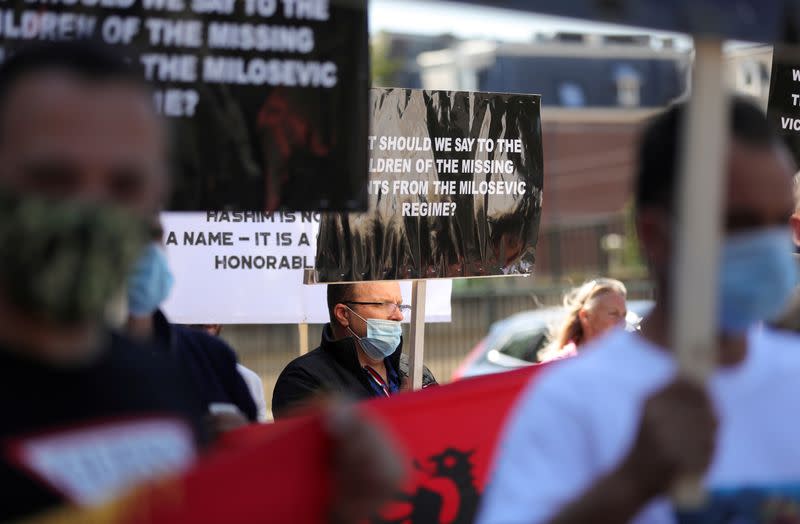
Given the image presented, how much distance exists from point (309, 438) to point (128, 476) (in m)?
0.35

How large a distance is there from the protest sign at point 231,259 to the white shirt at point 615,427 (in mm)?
4049

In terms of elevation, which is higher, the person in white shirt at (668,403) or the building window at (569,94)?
the building window at (569,94)

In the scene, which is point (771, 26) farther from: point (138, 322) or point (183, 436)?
point (138, 322)

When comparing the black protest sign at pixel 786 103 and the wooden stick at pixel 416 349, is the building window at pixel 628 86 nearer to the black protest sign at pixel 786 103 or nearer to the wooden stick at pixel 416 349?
the black protest sign at pixel 786 103

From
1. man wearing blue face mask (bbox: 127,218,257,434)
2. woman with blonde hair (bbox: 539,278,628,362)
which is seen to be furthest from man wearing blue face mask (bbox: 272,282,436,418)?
man wearing blue face mask (bbox: 127,218,257,434)

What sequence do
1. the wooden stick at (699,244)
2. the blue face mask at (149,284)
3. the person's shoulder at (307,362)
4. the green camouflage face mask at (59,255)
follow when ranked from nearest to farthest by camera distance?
the green camouflage face mask at (59,255) → the wooden stick at (699,244) → the blue face mask at (149,284) → the person's shoulder at (307,362)

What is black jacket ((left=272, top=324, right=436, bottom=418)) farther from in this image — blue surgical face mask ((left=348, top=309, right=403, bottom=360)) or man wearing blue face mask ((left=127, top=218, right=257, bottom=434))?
man wearing blue face mask ((left=127, top=218, right=257, bottom=434))

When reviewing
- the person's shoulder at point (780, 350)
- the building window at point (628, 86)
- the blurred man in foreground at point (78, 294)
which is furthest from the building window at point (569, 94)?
the blurred man in foreground at point (78, 294)

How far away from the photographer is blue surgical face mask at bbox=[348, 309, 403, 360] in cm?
584

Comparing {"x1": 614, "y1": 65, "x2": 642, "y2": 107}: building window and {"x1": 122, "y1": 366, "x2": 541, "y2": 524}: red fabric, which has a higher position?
{"x1": 614, "y1": 65, "x2": 642, "y2": 107}: building window

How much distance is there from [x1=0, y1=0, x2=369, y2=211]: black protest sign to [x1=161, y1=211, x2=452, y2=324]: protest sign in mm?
2234

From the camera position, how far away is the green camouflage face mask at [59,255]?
171 centimetres

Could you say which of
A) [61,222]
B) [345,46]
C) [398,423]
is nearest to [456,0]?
[61,222]

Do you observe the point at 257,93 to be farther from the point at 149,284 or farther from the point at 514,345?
the point at 514,345
